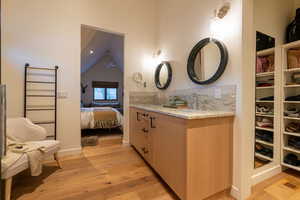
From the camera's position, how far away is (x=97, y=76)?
26.5 feet

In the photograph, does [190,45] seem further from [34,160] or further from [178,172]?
[34,160]

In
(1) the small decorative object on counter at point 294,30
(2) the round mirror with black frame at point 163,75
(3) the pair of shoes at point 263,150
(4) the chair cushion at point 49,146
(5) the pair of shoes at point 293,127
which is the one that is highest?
(1) the small decorative object on counter at point 294,30

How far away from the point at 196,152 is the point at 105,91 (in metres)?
7.52

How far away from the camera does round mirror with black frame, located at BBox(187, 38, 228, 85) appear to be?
Result: 5.79ft

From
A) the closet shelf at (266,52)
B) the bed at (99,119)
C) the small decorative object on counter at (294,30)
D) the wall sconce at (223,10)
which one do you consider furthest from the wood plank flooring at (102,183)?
the wall sconce at (223,10)

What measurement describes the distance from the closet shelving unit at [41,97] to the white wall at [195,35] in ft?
6.63

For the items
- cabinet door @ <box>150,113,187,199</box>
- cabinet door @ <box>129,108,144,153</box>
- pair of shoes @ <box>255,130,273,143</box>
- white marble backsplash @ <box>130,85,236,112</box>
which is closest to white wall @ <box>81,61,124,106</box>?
cabinet door @ <box>129,108,144,153</box>

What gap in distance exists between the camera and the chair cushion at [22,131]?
1980 mm

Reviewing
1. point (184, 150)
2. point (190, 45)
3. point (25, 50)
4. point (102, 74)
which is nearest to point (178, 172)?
point (184, 150)

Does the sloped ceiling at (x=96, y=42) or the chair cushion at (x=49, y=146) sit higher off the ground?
the sloped ceiling at (x=96, y=42)

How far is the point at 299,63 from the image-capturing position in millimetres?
2094

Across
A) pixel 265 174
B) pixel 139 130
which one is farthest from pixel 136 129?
pixel 265 174

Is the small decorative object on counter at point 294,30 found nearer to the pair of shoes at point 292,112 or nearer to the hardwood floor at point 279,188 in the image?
the pair of shoes at point 292,112

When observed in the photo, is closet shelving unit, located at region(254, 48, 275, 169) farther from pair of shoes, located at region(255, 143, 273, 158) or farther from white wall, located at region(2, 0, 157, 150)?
white wall, located at region(2, 0, 157, 150)
